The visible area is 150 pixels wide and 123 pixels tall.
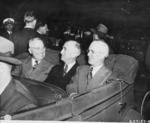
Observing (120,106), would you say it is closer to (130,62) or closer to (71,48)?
(130,62)

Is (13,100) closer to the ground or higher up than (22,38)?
closer to the ground

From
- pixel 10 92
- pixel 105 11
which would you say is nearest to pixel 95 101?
pixel 10 92

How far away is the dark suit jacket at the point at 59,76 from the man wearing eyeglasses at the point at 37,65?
9 cm

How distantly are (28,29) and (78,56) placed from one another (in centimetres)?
61

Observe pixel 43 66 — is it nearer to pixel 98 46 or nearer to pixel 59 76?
pixel 59 76

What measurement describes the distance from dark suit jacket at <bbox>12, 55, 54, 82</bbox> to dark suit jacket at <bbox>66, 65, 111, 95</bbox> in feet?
1.24

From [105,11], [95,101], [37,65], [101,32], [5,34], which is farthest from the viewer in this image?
[101,32]

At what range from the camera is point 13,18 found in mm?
2752

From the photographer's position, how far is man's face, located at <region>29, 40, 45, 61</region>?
1.91 meters

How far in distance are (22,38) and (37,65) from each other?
1.24 feet

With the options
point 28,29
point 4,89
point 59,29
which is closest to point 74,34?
point 59,29

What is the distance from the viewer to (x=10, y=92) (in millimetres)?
1042

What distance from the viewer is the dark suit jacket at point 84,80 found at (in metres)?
1.51

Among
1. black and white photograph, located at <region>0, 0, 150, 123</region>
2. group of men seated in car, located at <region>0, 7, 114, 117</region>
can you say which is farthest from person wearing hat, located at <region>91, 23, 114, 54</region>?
group of men seated in car, located at <region>0, 7, 114, 117</region>
